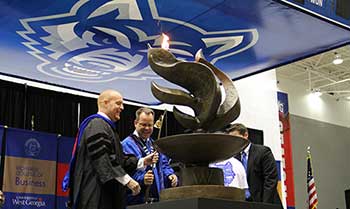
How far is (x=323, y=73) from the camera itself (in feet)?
45.9

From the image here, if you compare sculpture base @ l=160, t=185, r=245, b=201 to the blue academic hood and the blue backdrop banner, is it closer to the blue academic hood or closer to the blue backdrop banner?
the blue academic hood

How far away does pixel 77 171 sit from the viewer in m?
3.44

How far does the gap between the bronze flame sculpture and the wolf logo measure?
2416mm

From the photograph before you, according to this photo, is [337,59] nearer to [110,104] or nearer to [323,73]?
[323,73]

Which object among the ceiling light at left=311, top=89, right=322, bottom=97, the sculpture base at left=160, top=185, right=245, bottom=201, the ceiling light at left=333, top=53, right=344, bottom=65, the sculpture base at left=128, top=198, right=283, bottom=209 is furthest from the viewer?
the ceiling light at left=311, top=89, right=322, bottom=97

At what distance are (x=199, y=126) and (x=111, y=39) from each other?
341 centimetres

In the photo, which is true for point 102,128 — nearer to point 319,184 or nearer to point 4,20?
point 4,20

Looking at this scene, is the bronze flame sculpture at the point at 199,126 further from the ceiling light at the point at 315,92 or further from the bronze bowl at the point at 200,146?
the ceiling light at the point at 315,92

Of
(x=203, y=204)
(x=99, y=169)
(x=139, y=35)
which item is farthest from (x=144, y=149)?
(x=139, y=35)

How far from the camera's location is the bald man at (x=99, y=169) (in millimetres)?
3242

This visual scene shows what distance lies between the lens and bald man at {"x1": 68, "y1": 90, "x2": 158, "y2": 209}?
3.24 meters

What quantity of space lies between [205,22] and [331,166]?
10.9 m

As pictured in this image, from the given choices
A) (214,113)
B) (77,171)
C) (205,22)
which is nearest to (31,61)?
(205,22)

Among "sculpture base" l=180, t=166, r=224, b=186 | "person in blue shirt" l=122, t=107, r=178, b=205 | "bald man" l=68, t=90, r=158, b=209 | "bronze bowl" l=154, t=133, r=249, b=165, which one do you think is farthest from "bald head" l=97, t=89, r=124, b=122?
"sculpture base" l=180, t=166, r=224, b=186
